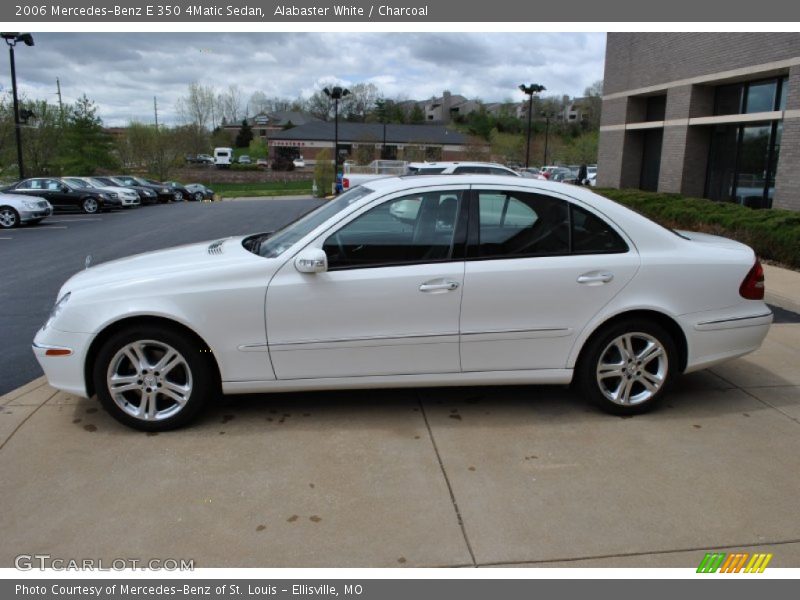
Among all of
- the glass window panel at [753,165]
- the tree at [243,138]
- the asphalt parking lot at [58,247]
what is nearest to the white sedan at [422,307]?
the asphalt parking lot at [58,247]

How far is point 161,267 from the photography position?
4.25 meters

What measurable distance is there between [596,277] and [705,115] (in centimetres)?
1646

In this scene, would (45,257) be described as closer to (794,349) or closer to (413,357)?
(413,357)

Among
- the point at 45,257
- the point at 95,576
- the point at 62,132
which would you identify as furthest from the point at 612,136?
the point at 62,132

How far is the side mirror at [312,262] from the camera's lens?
4.00m

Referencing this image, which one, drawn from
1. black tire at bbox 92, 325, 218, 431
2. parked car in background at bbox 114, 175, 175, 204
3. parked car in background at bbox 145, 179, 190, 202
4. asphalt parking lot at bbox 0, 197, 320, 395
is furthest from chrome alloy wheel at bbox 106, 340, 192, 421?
parked car in background at bbox 145, 179, 190, 202

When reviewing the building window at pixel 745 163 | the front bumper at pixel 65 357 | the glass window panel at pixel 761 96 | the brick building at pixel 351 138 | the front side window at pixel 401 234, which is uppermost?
the brick building at pixel 351 138

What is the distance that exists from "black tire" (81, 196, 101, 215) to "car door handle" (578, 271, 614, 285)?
25515 millimetres

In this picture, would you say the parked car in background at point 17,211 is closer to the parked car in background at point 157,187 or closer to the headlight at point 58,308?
the parked car in background at point 157,187

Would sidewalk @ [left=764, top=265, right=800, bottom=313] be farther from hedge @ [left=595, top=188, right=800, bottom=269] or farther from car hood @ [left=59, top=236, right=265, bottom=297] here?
car hood @ [left=59, top=236, right=265, bottom=297]

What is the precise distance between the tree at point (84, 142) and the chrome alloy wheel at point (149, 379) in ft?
153

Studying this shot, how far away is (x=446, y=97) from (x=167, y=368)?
14769cm

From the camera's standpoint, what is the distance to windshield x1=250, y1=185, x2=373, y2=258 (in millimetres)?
4370

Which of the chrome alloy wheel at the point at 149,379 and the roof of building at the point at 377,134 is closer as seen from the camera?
the chrome alloy wheel at the point at 149,379
